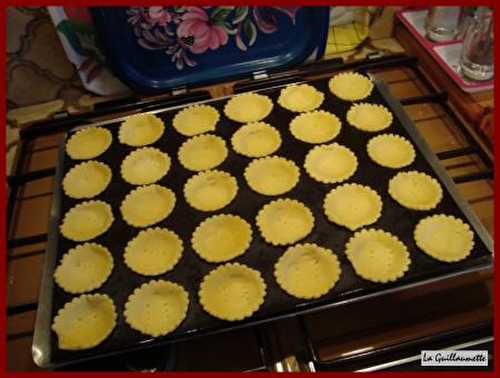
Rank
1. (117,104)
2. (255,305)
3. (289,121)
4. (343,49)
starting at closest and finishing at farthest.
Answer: (255,305)
(289,121)
(117,104)
(343,49)

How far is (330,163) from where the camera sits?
103cm

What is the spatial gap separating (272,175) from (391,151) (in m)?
0.30

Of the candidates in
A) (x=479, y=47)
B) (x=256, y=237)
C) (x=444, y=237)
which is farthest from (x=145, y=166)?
(x=479, y=47)

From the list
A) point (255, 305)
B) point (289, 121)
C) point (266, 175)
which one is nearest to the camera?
point (255, 305)

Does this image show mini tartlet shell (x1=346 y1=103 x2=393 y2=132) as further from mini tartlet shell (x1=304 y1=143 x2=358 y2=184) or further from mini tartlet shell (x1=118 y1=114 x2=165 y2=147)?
mini tartlet shell (x1=118 y1=114 x2=165 y2=147)

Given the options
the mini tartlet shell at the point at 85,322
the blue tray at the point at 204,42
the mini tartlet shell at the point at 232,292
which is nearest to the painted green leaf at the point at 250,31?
the blue tray at the point at 204,42

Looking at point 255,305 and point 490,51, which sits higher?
point 490,51

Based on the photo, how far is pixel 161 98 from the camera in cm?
127

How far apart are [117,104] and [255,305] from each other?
29.7 inches

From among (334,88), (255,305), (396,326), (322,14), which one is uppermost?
(322,14)

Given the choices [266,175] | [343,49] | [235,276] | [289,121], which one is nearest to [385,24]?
[343,49]

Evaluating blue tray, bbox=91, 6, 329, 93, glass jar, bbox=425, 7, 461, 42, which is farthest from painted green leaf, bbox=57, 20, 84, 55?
glass jar, bbox=425, 7, 461, 42

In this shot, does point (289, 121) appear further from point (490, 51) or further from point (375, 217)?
point (490, 51)

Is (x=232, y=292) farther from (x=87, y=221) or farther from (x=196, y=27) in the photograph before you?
(x=196, y=27)
